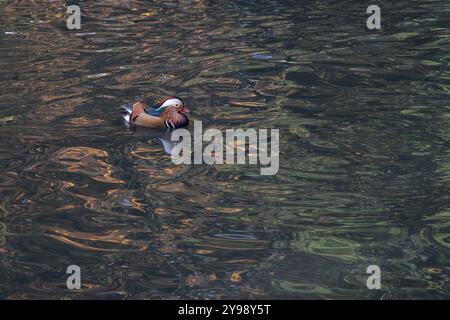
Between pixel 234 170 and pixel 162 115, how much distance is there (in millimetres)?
1752

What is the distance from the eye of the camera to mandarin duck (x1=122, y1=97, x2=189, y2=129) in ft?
32.6

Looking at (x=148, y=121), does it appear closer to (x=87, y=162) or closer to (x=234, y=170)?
(x=87, y=162)

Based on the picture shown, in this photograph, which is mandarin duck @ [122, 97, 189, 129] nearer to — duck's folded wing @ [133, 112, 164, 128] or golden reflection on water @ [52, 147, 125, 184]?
duck's folded wing @ [133, 112, 164, 128]

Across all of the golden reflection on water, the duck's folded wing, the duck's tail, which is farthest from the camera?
the duck's tail

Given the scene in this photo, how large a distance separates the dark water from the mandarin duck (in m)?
0.17

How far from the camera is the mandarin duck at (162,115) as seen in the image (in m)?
9.95

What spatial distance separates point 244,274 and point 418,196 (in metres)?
2.07

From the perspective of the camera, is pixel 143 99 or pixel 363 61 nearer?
pixel 143 99

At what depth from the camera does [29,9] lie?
17.6 meters

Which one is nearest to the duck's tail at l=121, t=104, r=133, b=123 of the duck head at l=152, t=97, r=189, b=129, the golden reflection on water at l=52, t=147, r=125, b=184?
the duck head at l=152, t=97, r=189, b=129

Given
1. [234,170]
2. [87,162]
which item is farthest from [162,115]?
[234,170]
